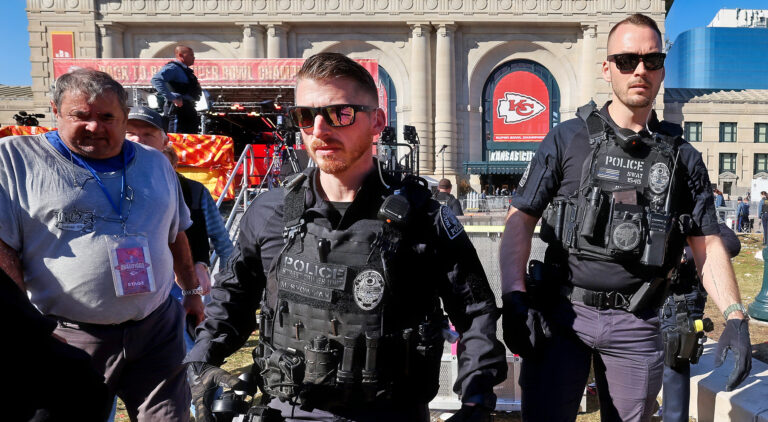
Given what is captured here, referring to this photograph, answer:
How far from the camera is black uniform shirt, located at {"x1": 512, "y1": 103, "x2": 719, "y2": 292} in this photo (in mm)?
2391

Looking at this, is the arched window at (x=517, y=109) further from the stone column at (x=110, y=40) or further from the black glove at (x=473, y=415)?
the black glove at (x=473, y=415)

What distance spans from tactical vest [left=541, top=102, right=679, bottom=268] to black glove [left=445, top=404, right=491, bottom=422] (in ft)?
3.54

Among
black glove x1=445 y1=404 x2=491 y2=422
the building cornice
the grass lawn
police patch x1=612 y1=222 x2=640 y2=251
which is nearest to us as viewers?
black glove x1=445 y1=404 x2=491 y2=422

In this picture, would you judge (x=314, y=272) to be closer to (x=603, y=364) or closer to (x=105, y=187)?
(x=105, y=187)

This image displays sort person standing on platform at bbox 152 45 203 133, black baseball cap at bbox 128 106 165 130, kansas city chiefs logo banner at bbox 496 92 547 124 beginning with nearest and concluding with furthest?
1. black baseball cap at bbox 128 106 165 130
2. person standing on platform at bbox 152 45 203 133
3. kansas city chiefs logo banner at bbox 496 92 547 124

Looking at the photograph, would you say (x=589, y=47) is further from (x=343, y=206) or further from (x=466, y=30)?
(x=343, y=206)

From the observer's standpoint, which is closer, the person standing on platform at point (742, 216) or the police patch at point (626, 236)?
the police patch at point (626, 236)

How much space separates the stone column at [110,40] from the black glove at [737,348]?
3264 centimetres

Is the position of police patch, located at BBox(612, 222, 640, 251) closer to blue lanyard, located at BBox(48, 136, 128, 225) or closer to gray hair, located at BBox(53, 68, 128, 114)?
blue lanyard, located at BBox(48, 136, 128, 225)

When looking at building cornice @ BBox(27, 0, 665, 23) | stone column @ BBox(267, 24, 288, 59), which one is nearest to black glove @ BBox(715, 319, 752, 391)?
building cornice @ BBox(27, 0, 665, 23)

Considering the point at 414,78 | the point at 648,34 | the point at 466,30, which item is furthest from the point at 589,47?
the point at 648,34

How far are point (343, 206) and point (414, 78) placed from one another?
28.6 meters

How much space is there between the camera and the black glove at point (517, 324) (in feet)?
6.94

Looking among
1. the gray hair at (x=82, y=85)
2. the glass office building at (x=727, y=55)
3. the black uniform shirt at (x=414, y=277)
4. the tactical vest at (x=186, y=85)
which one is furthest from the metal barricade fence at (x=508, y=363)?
the glass office building at (x=727, y=55)
